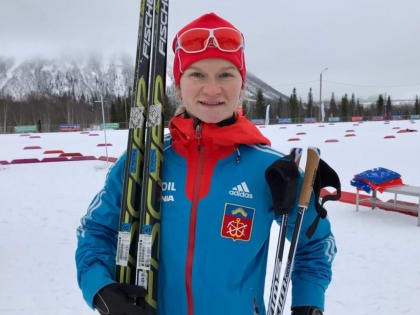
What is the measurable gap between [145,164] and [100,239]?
351mm

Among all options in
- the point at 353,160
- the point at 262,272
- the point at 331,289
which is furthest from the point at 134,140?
the point at 353,160

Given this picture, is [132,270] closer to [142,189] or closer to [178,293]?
[178,293]

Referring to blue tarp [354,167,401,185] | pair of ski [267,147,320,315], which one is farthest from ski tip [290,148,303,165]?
blue tarp [354,167,401,185]

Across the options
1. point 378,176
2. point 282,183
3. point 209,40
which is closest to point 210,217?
point 282,183

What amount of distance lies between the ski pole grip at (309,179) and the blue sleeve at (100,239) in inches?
29.0

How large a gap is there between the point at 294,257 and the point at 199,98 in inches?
30.1

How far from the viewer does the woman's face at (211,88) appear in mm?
1229

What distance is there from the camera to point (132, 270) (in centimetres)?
138

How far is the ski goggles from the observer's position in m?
1.27

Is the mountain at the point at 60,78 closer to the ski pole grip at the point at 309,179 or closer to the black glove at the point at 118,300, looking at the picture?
the ski pole grip at the point at 309,179

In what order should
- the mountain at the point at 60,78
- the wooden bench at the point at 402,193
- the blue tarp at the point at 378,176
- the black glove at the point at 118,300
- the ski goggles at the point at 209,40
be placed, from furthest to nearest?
the mountain at the point at 60,78 < the blue tarp at the point at 378,176 < the wooden bench at the point at 402,193 < the ski goggles at the point at 209,40 < the black glove at the point at 118,300

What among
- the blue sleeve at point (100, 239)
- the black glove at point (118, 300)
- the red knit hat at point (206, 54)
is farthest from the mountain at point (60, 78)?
the black glove at point (118, 300)

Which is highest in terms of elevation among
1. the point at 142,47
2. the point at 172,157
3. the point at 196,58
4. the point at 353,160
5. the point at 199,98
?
the point at 142,47

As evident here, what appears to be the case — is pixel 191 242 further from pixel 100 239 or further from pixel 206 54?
pixel 206 54
